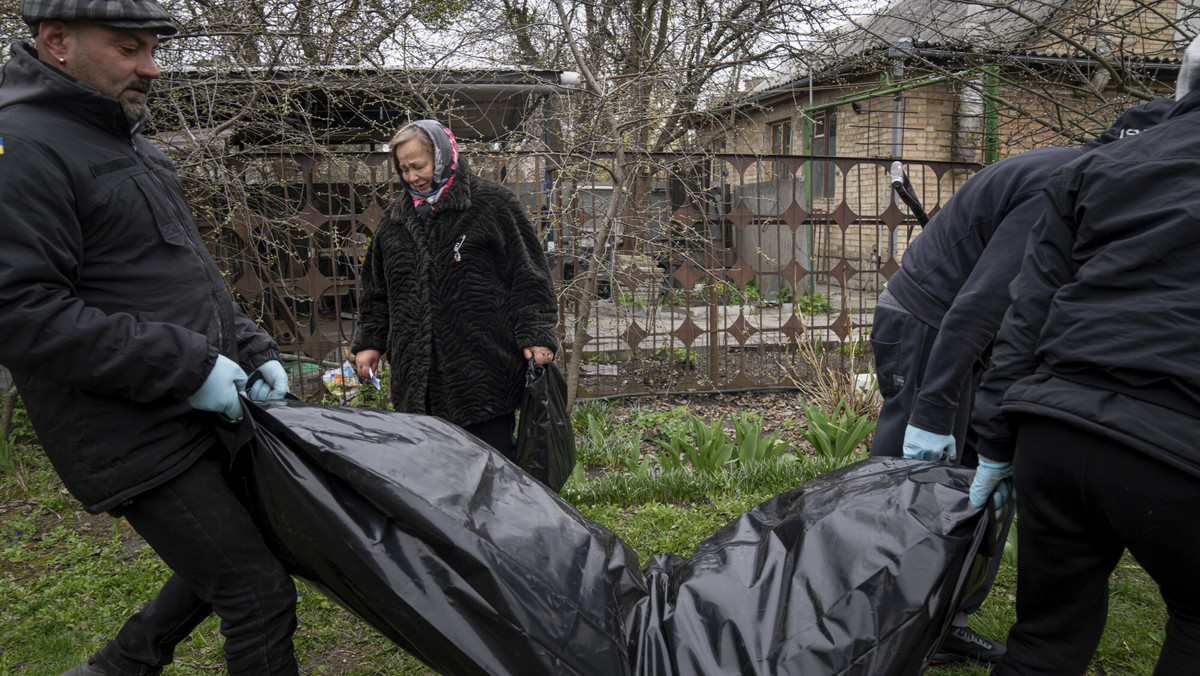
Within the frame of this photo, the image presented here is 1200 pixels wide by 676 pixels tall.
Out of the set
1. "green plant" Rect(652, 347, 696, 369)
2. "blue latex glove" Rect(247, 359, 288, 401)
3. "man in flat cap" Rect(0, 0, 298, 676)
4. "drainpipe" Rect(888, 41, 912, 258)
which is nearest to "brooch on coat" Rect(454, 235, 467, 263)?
"blue latex glove" Rect(247, 359, 288, 401)

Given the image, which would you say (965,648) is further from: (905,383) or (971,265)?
(971,265)

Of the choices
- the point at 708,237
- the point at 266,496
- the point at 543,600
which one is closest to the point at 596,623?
the point at 543,600

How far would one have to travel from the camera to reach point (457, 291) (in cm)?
290

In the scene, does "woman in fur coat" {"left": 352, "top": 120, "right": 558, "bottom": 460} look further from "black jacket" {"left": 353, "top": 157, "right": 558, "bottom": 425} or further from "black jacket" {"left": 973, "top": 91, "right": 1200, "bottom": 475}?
"black jacket" {"left": 973, "top": 91, "right": 1200, "bottom": 475}

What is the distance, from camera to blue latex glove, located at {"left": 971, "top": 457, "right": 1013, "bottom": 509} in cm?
172

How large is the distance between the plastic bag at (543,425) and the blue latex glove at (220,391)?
1307 mm

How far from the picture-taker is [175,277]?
1.78 m

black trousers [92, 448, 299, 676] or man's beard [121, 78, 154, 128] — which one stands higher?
man's beard [121, 78, 154, 128]

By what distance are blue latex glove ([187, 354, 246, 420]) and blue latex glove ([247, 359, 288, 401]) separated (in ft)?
0.96

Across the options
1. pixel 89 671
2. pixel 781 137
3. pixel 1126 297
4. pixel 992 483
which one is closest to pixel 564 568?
pixel 992 483

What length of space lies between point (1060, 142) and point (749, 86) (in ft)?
8.89

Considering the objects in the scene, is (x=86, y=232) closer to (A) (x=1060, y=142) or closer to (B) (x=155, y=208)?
(B) (x=155, y=208)

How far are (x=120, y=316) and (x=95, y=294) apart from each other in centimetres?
14

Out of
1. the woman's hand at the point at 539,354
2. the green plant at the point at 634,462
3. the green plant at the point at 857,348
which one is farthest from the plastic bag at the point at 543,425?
the green plant at the point at 857,348
